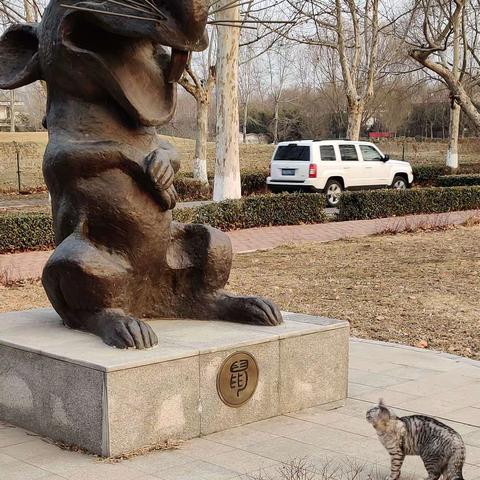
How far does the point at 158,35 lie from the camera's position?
431 cm

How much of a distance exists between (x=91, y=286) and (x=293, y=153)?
17313mm

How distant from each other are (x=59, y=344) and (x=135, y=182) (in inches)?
41.6

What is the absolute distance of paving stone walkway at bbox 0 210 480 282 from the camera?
12.2 m

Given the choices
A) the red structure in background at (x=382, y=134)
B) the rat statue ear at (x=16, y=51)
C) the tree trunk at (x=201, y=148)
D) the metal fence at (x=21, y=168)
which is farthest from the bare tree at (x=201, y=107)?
the red structure in background at (x=382, y=134)

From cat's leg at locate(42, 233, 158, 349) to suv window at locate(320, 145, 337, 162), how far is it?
16.9 m

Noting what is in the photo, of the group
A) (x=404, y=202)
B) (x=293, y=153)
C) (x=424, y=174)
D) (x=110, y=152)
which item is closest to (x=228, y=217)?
(x=404, y=202)

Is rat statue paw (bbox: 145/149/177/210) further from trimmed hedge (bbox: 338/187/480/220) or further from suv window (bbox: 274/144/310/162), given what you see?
suv window (bbox: 274/144/310/162)

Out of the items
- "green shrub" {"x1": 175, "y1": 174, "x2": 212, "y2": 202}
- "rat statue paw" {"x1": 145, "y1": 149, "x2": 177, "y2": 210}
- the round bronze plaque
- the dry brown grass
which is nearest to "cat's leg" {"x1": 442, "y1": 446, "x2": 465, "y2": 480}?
the round bronze plaque

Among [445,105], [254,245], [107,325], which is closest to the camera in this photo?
[107,325]

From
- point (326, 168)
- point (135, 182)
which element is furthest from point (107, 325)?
point (326, 168)

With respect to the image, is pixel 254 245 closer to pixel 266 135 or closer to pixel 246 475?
pixel 246 475

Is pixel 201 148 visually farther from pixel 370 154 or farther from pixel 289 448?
pixel 289 448

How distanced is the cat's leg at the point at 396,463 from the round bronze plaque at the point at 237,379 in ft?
3.47

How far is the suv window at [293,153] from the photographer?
2111 cm
